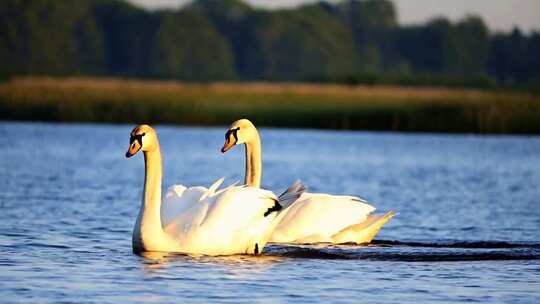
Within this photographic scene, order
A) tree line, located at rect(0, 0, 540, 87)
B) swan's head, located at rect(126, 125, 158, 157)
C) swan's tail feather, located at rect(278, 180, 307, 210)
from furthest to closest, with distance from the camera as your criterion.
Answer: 1. tree line, located at rect(0, 0, 540, 87)
2. swan's tail feather, located at rect(278, 180, 307, 210)
3. swan's head, located at rect(126, 125, 158, 157)

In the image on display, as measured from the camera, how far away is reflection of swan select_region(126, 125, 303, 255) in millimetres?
11055

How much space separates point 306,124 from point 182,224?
29174mm

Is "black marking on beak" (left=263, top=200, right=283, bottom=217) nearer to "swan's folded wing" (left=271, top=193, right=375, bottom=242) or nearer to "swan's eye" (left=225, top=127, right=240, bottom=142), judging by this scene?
Result: "swan's folded wing" (left=271, top=193, right=375, bottom=242)

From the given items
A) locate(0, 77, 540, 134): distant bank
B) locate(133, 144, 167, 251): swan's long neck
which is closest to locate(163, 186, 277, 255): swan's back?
locate(133, 144, 167, 251): swan's long neck

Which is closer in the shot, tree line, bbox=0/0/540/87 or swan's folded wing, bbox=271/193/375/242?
swan's folded wing, bbox=271/193/375/242

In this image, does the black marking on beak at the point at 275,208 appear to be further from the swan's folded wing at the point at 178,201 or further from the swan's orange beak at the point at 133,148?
the swan's orange beak at the point at 133,148

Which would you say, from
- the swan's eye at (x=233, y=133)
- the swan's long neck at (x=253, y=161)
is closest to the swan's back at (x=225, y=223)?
the swan's eye at (x=233, y=133)

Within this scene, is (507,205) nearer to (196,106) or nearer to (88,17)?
(196,106)

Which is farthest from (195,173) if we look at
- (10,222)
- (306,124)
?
(306,124)

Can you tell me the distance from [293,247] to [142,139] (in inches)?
70.7

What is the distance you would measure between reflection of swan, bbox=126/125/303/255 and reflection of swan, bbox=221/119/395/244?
0.85 m

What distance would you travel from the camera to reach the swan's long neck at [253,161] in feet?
42.1

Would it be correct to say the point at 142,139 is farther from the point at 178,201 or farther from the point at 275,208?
the point at 275,208

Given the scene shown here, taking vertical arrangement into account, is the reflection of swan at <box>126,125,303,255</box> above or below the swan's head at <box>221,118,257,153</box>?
below
